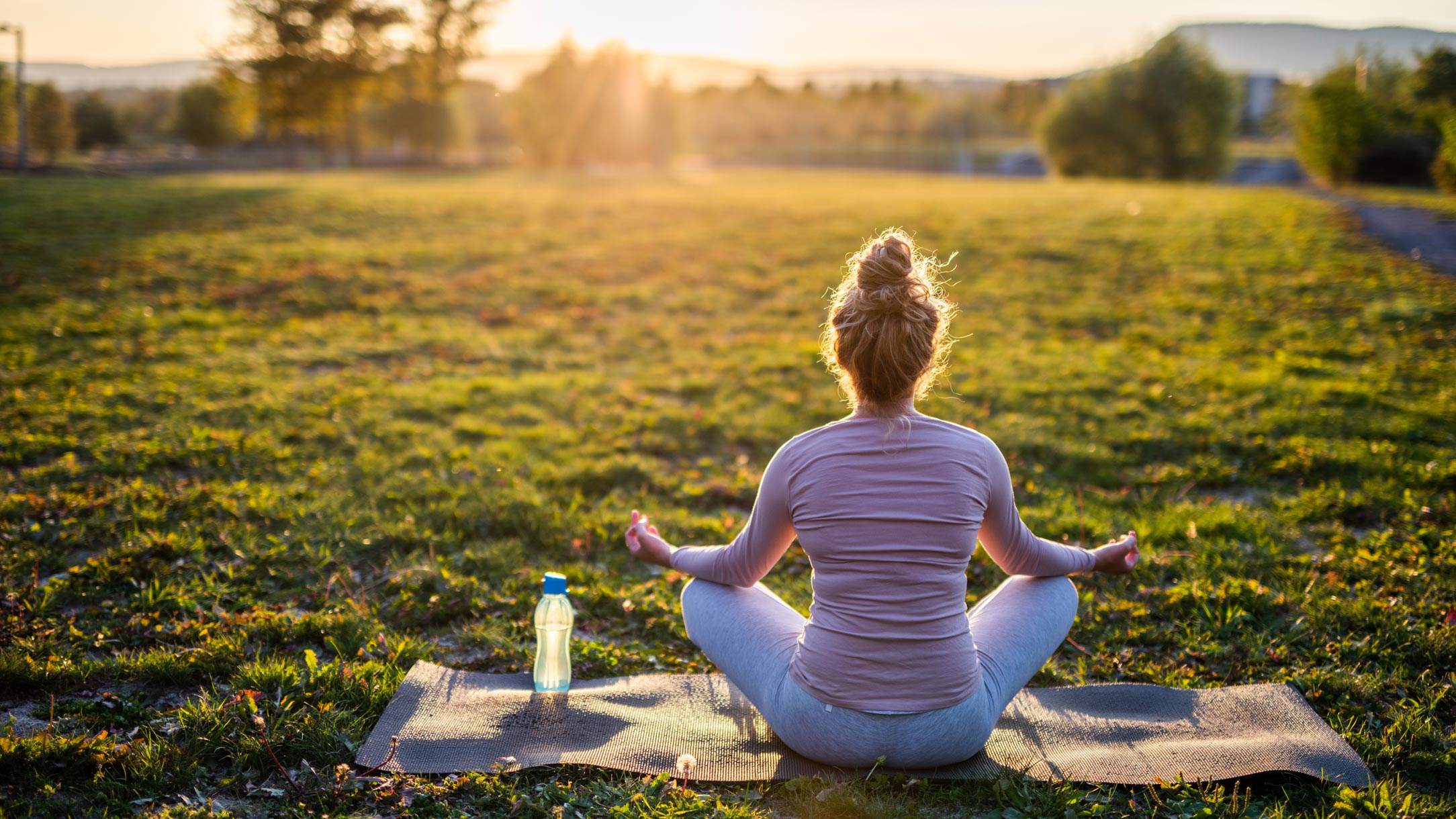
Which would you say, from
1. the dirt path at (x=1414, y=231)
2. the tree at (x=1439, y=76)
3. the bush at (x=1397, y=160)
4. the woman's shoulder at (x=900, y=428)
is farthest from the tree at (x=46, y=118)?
the bush at (x=1397, y=160)

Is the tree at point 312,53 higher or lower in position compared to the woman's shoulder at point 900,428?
higher

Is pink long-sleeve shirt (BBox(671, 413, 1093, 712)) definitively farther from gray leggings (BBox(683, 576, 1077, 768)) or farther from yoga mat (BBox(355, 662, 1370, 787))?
yoga mat (BBox(355, 662, 1370, 787))

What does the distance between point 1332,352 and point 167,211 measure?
59.6 ft

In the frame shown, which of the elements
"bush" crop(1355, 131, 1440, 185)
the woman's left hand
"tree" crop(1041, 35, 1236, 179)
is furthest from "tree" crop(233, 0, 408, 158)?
the woman's left hand

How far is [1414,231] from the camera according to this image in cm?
1316

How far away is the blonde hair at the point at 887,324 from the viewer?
102 inches

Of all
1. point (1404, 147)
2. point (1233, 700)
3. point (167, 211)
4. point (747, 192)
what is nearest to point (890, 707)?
point (1233, 700)

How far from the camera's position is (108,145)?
51969 mm

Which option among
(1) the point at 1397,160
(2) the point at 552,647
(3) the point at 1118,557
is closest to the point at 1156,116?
(1) the point at 1397,160

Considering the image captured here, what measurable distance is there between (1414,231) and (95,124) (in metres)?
62.0

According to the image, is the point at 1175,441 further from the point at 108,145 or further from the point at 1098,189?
the point at 108,145

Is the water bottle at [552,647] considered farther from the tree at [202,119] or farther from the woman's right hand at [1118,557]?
the tree at [202,119]

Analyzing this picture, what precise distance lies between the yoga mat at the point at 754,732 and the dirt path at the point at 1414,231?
1052 cm

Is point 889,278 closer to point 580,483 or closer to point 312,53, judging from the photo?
point 580,483
